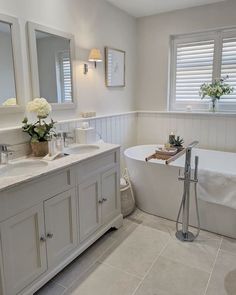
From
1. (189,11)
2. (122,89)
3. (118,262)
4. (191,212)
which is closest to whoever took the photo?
(118,262)

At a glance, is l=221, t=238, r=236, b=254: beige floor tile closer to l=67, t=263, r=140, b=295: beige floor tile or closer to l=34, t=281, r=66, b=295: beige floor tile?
l=67, t=263, r=140, b=295: beige floor tile

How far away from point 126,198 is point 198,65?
6.65 ft

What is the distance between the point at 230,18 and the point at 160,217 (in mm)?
2496

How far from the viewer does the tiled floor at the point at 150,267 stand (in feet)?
5.68

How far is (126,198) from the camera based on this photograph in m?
2.70

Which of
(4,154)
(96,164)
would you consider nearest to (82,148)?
(96,164)

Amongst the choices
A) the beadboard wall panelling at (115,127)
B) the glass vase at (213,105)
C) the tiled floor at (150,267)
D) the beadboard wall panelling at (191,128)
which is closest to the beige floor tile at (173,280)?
the tiled floor at (150,267)

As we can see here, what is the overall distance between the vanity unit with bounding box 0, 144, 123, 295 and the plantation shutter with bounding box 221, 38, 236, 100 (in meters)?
1.86

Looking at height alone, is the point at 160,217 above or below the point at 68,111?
below

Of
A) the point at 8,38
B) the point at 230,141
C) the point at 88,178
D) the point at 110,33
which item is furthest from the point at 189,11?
the point at 88,178

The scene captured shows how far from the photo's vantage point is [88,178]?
2023mm

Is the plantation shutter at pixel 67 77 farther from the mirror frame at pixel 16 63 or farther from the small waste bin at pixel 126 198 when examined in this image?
the small waste bin at pixel 126 198

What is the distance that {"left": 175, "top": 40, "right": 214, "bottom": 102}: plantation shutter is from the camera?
3.25 metres

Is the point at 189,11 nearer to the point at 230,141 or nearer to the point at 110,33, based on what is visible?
the point at 110,33
